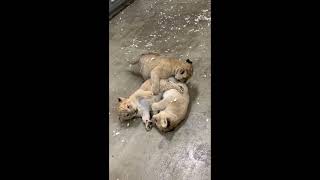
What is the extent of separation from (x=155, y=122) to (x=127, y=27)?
205 cm

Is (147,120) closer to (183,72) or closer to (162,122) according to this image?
(162,122)

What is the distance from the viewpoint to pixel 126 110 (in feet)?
11.9

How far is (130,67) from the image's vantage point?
425 cm

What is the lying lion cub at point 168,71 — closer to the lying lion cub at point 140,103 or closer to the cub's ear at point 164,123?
the lying lion cub at point 140,103

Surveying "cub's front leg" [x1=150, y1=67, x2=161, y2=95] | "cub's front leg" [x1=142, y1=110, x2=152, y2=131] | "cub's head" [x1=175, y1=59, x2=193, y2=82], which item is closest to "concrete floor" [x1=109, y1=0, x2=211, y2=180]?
"cub's front leg" [x1=142, y1=110, x2=152, y2=131]

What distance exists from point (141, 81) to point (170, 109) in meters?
0.76

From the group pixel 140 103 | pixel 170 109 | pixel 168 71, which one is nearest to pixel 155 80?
pixel 168 71

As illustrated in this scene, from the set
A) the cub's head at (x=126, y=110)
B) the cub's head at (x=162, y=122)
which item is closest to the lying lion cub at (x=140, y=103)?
the cub's head at (x=126, y=110)

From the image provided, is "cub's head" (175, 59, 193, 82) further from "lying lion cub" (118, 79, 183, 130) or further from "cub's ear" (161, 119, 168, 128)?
"cub's ear" (161, 119, 168, 128)

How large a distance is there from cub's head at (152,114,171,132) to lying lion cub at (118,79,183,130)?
15 cm

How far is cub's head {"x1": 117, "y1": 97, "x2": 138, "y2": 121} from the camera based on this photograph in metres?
3.64

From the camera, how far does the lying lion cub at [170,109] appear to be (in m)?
3.40

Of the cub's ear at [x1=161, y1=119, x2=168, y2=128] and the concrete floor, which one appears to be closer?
the concrete floor

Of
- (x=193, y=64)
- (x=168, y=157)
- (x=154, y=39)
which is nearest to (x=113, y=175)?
(x=168, y=157)
